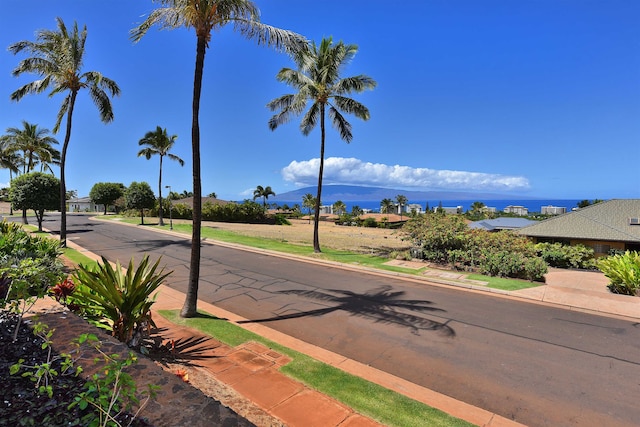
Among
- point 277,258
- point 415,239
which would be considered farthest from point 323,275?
point 415,239

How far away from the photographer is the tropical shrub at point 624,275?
42.7 ft

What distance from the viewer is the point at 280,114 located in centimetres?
2291

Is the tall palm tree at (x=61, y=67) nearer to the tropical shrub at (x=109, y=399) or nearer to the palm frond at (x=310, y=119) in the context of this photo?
the palm frond at (x=310, y=119)

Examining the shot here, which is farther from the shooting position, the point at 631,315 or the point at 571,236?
the point at 571,236

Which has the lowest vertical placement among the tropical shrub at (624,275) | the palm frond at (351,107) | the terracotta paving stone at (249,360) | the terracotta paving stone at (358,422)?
the terracotta paving stone at (358,422)

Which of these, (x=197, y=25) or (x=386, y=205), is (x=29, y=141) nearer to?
(x=197, y=25)

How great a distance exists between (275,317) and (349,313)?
2.25 metres

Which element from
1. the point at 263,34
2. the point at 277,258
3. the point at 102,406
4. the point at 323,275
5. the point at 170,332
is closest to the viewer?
the point at 102,406

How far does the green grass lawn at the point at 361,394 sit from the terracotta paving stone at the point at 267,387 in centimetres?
24

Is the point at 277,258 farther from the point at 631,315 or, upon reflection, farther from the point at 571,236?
the point at 571,236

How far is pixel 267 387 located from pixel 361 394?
1467 millimetres

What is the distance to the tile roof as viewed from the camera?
21.7 meters

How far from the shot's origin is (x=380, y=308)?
1070 cm

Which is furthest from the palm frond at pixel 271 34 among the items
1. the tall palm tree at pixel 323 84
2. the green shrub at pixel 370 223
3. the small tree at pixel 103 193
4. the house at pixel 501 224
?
the green shrub at pixel 370 223
